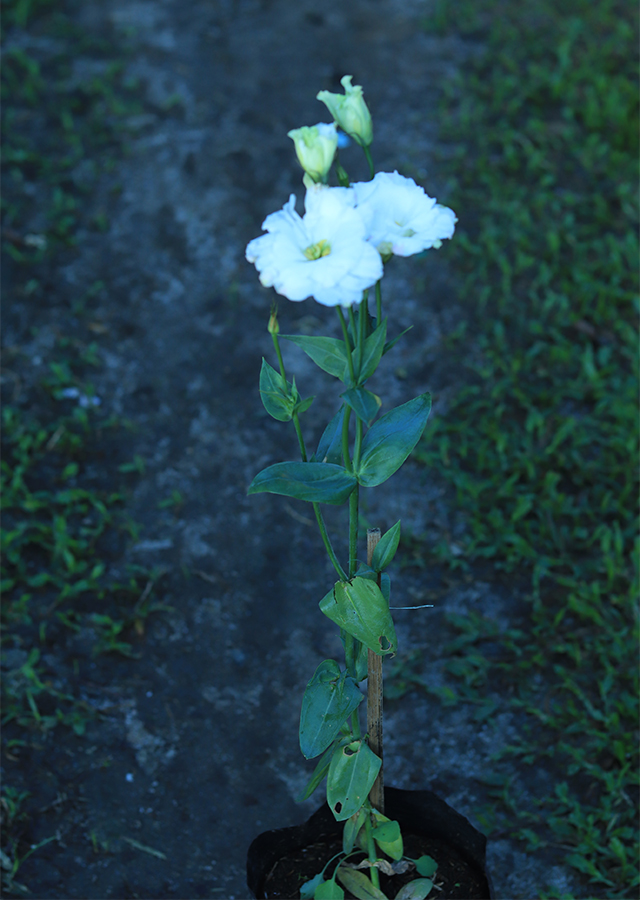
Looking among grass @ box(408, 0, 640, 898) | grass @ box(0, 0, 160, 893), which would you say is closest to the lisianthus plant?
grass @ box(408, 0, 640, 898)

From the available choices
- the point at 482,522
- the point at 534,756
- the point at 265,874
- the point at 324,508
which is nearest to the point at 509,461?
the point at 482,522

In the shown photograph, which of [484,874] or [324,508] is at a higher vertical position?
[484,874]

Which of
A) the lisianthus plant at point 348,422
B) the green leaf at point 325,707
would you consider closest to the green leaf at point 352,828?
the lisianthus plant at point 348,422

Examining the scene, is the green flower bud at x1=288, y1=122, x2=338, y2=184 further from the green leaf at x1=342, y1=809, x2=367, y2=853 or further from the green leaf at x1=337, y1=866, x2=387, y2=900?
the green leaf at x1=337, y1=866, x2=387, y2=900

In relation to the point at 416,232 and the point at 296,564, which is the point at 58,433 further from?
the point at 416,232

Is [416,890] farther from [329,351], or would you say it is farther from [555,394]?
[555,394]

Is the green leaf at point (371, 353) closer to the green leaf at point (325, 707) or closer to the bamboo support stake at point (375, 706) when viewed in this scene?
the bamboo support stake at point (375, 706)

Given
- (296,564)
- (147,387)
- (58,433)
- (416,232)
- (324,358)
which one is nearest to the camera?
(416,232)

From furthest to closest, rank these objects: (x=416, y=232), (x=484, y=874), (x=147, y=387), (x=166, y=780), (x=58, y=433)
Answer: (x=147, y=387), (x=58, y=433), (x=166, y=780), (x=484, y=874), (x=416, y=232)
